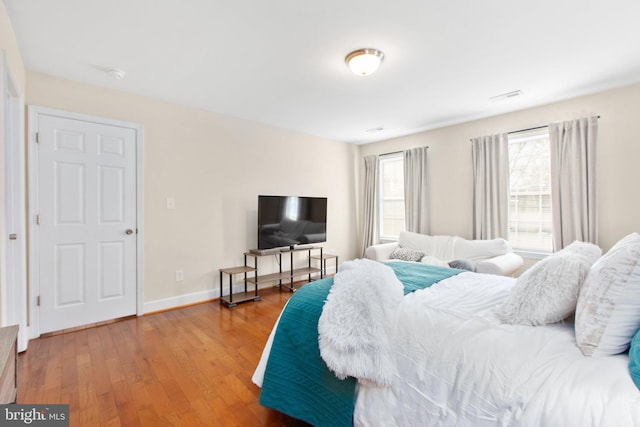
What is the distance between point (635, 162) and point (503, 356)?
3313 mm

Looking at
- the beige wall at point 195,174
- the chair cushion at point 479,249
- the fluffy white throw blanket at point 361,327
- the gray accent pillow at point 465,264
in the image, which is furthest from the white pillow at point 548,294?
the beige wall at point 195,174

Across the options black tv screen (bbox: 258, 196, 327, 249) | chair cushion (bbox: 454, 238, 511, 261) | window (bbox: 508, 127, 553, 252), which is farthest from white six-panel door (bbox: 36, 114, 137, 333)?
window (bbox: 508, 127, 553, 252)

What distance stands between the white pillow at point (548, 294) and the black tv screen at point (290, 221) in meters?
3.13

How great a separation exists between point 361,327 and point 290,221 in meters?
3.08

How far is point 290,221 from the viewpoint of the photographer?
4.38m

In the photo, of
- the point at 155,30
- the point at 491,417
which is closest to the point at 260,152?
the point at 155,30

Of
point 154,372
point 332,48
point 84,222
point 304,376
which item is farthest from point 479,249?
point 84,222

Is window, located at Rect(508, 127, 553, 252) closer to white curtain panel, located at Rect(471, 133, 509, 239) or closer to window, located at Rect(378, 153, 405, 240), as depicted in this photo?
white curtain panel, located at Rect(471, 133, 509, 239)

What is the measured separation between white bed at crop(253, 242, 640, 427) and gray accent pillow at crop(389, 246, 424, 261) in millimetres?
2628

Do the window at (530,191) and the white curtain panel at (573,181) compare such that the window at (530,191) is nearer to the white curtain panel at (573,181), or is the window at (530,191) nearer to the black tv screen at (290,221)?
the white curtain panel at (573,181)

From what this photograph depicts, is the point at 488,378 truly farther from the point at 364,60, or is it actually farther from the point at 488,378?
the point at 364,60

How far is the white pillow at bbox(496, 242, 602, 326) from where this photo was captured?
127 cm

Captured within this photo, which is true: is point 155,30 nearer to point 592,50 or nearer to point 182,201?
point 182,201

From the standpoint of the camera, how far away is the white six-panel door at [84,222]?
2795mm
